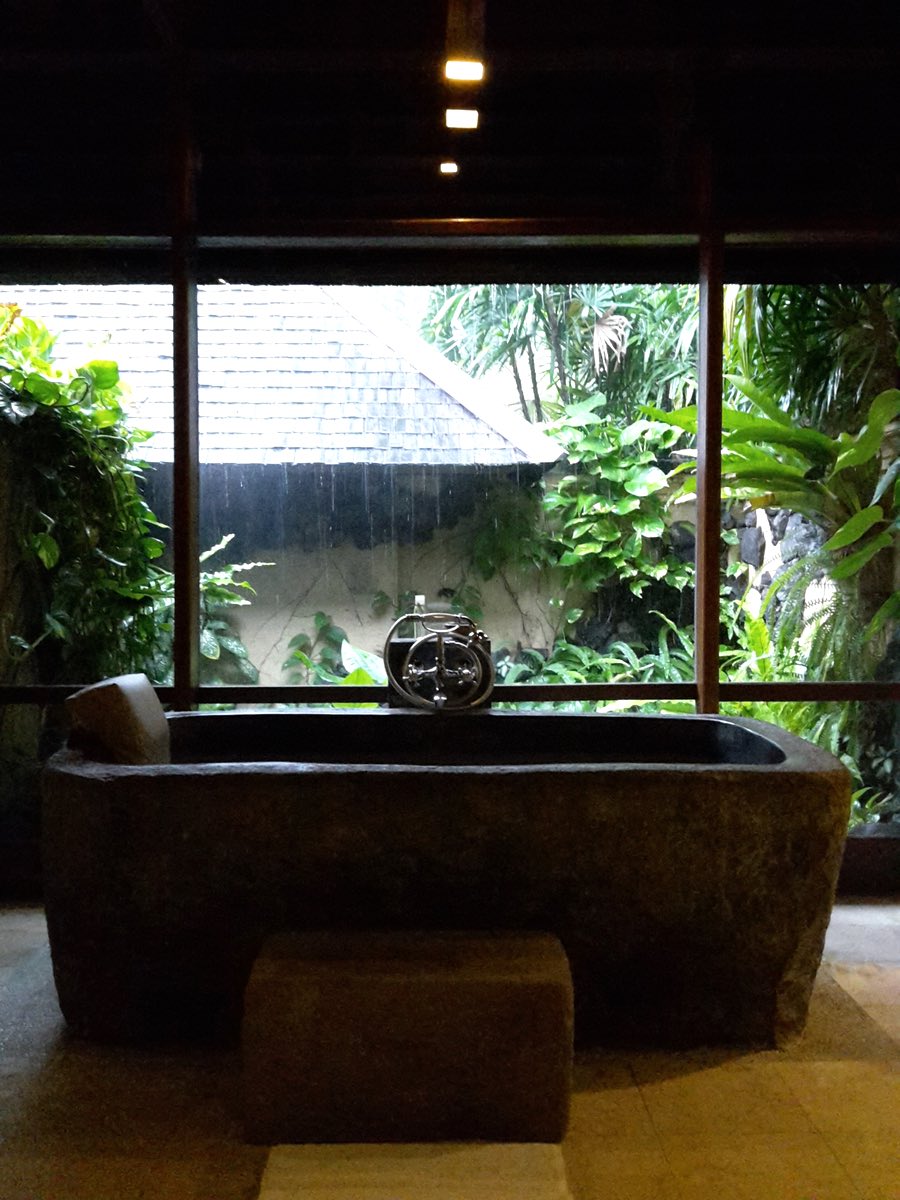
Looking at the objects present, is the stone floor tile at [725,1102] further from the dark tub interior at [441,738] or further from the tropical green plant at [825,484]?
the tropical green plant at [825,484]

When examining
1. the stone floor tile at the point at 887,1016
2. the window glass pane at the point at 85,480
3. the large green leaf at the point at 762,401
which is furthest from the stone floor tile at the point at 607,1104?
the large green leaf at the point at 762,401

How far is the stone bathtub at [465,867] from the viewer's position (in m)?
2.15

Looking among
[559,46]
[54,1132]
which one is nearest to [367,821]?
[54,1132]

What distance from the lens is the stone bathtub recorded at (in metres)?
2.15

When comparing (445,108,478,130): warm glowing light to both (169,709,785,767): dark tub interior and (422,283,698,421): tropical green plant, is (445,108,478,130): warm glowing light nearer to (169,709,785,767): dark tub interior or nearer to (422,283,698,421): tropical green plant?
(422,283,698,421): tropical green plant

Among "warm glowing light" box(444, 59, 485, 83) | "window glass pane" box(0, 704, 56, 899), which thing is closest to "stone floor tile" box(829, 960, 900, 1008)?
"window glass pane" box(0, 704, 56, 899)

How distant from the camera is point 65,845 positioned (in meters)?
2.19

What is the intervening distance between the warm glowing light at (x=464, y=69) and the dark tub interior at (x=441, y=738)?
72.2 inches

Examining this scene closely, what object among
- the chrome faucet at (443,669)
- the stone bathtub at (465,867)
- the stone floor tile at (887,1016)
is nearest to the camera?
the stone bathtub at (465,867)

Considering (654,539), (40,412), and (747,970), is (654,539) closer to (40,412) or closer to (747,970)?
(747,970)

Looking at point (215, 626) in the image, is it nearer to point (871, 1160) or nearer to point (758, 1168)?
point (758, 1168)

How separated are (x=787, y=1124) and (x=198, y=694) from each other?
2.23m

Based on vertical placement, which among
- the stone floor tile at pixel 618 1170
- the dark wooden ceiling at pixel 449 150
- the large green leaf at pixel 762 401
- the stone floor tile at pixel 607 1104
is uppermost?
the dark wooden ceiling at pixel 449 150

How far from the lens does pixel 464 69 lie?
9.39 ft
